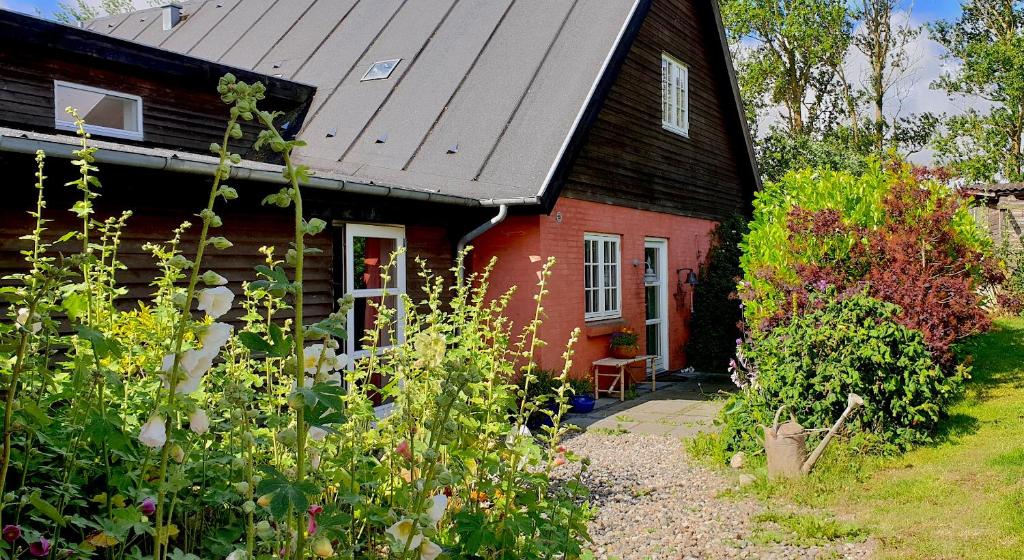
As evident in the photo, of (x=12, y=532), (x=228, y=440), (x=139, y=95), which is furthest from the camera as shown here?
(x=139, y=95)

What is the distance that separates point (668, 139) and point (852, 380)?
7168mm

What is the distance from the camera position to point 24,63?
7.10m

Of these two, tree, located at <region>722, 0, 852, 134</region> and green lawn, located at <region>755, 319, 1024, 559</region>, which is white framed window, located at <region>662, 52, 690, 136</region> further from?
tree, located at <region>722, 0, 852, 134</region>

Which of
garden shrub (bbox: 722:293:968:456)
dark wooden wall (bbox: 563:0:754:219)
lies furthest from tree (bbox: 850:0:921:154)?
garden shrub (bbox: 722:293:968:456)

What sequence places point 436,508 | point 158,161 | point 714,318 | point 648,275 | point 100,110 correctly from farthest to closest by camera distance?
point 714,318
point 648,275
point 100,110
point 158,161
point 436,508

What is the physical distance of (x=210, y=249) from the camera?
21.4ft

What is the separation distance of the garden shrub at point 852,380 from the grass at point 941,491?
12.6 inches

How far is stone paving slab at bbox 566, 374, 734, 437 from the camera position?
8.26 meters

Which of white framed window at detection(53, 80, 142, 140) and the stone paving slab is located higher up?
white framed window at detection(53, 80, 142, 140)

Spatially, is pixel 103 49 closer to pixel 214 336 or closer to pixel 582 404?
Result: pixel 582 404

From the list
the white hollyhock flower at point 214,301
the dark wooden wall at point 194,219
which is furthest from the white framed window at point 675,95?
the white hollyhock flower at point 214,301

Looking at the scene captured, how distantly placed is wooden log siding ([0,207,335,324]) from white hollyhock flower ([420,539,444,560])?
16.6 ft

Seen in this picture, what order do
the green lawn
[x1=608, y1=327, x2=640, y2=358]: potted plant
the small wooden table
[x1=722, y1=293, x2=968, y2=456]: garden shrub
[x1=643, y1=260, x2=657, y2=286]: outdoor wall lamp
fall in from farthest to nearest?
[x1=643, y1=260, x2=657, y2=286]: outdoor wall lamp
[x1=608, y1=327, x2=640, y2=358]: potted plant
the small wooden table
[x1=722, y1=293, x2=968, y2=456]: garden shrub
the green lawn

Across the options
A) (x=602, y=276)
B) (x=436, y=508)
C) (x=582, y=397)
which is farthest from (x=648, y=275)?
(x=436, y=508)
